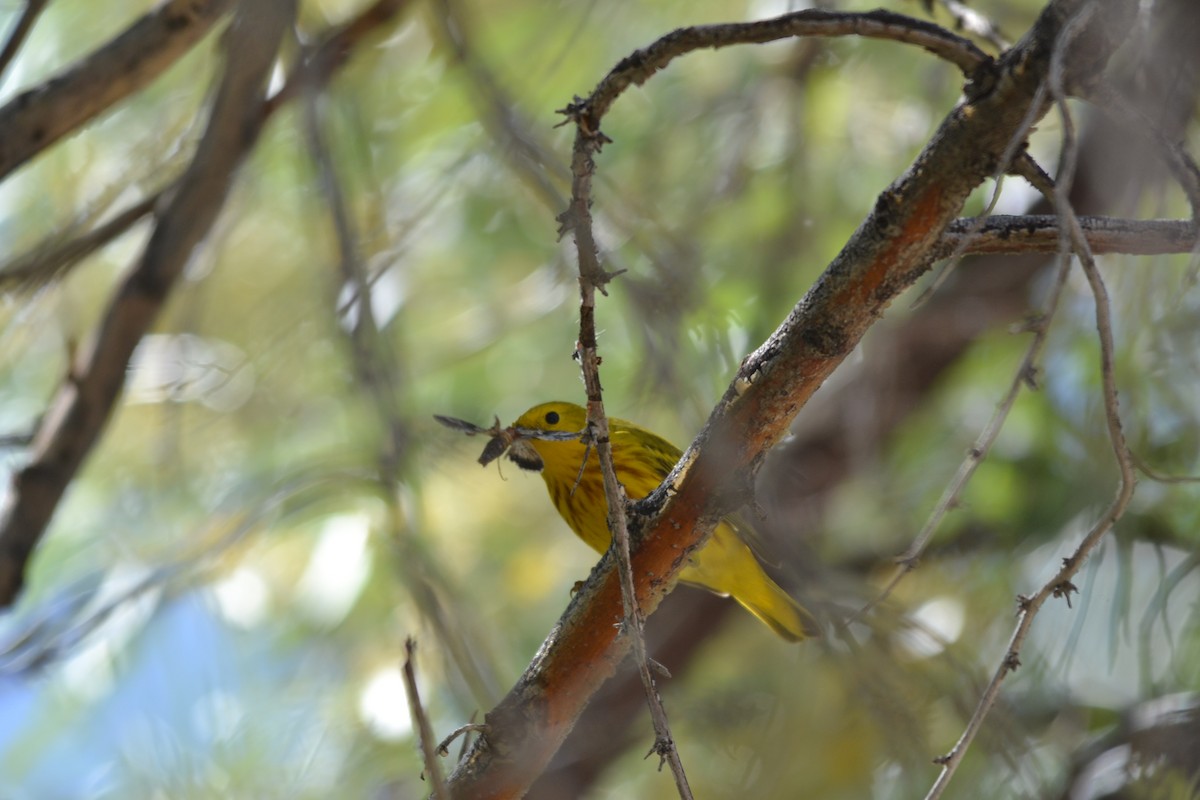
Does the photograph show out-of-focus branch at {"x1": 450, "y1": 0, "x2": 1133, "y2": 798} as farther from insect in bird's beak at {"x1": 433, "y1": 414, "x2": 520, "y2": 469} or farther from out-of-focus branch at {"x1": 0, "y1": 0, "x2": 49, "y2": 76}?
out-of-focus branch at {"x1": 0, "y1": 0, "x2": 49, "y2": 76}

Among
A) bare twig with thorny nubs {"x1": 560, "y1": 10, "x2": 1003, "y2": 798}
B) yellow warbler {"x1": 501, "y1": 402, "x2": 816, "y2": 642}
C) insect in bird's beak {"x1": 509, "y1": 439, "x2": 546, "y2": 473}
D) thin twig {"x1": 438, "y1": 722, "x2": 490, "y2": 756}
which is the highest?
bare twig with thorny nubs {"x1": 560, "y1": 10, "x2": 1003, "y2": 798}

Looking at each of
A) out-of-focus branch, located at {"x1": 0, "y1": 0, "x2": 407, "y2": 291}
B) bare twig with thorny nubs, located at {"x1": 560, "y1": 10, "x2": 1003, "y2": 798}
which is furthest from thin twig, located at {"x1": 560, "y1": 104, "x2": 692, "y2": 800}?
out-of-focus branch, located at {"x1": 0, "y1": 0, "x2": 407, "y2": 291}

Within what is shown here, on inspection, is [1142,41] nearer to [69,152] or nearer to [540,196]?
[540,196]

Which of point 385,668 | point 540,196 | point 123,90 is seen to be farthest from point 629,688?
point 123,90

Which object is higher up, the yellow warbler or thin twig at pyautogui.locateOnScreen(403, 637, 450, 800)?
thin twig at pyautogui.locateOnScreen(403, 637, 450, 800)

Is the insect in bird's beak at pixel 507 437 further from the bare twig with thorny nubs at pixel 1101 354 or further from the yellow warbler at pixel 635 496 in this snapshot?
the bare twig with thorny nubs at pixel 1101 354

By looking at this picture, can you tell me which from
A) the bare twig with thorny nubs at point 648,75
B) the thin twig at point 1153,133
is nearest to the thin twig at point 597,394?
the bare twig with thorny nubs at point 648,75
